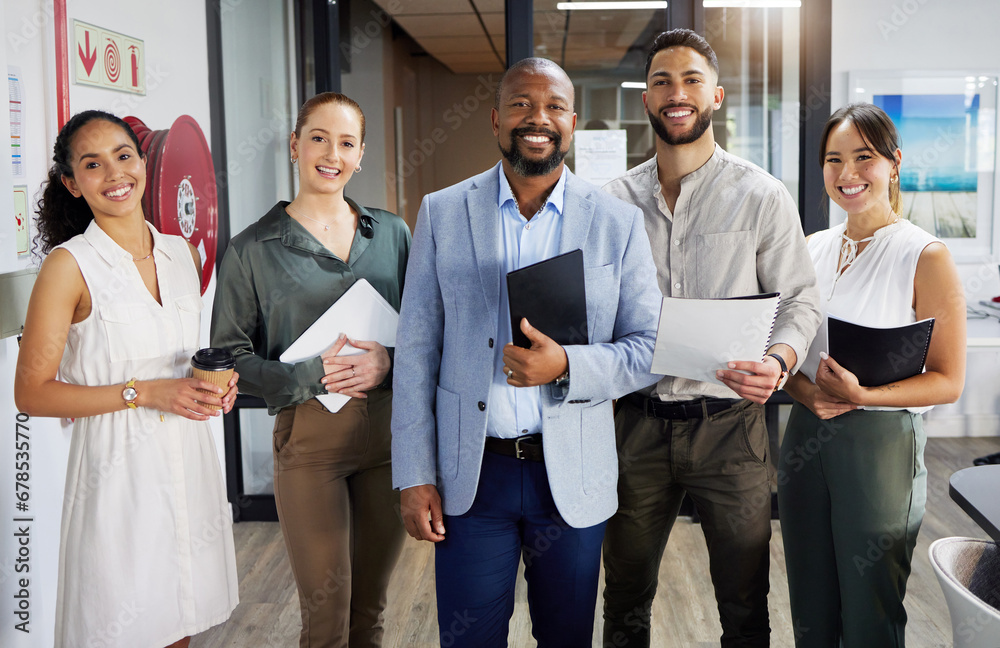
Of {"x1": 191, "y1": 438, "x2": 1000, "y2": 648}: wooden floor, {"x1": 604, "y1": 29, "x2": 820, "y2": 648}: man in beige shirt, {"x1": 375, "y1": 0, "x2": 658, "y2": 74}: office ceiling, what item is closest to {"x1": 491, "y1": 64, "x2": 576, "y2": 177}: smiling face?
{"x1": 604, "y1": 29, "x2": 820, "y2": 648}: man in beige shirt

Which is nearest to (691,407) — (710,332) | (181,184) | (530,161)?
(710,332)

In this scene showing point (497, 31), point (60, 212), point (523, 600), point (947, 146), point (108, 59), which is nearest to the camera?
point (60, 212)

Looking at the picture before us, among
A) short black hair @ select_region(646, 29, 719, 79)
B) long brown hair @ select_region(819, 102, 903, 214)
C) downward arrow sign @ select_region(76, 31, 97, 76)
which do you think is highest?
downward arrow sign @ select_region(76, 31, 97, 76)

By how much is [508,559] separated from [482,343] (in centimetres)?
46

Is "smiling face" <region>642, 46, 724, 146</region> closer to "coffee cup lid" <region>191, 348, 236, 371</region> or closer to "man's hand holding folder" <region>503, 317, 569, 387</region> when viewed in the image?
"man's hand holding folder" <region>503, 317, 569, 387</region>

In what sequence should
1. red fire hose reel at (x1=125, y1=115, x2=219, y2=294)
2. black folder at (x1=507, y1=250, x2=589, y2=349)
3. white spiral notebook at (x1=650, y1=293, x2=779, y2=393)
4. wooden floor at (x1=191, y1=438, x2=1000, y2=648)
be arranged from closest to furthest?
1. black folder at (x1=507, y1=250, x2=589, y2=349)
2. white spiral notebook at (x1=650, y1=293, x2=779, y2=393)
3. red fire hose reel at (x1=125, y1=115, x2=219, y2=294)
4. wooden floor at (x1=191, y1=438, x2=1000, y2=648)

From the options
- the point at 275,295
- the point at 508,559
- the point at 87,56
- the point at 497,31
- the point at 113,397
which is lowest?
the point at 508,559

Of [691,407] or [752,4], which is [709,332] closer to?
[691,407]

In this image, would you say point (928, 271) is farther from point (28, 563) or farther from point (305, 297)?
point (28, 563)

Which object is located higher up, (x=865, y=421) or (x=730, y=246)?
(x=730, y=246)

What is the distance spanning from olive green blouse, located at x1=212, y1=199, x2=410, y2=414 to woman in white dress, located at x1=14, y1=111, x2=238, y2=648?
93mm

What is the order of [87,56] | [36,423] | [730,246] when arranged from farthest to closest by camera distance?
[87,56]
[36,423]
[730,246]

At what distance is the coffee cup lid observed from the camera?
5.56 feet

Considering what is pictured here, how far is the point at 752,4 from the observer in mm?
3580
